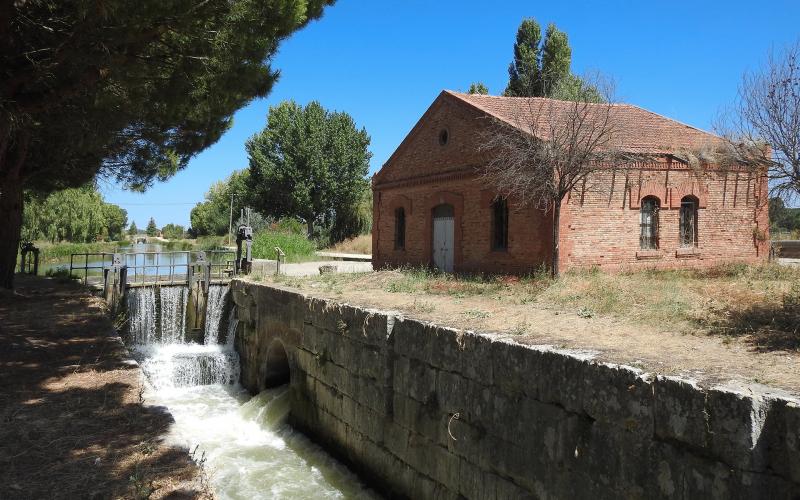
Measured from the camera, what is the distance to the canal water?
330 inches

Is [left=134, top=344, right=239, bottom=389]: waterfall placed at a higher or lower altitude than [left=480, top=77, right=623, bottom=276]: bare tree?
lower

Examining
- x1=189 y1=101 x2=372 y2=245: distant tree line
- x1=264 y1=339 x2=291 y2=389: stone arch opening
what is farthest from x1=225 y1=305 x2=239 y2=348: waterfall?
x1=189 y1=101 x2=372 y2=245: distant tree line

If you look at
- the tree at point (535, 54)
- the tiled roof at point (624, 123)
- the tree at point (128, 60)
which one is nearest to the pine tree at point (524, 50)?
the tree at point (535, 54)

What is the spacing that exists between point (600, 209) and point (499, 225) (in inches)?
105

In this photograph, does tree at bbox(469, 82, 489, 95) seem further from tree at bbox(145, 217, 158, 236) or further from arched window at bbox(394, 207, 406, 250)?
tree at bbox(145, 217, 158, 236)

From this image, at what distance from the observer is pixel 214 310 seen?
16375mm

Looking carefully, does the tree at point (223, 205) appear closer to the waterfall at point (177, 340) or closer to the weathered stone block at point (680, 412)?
Answer: the waterfall at point (177, 340)

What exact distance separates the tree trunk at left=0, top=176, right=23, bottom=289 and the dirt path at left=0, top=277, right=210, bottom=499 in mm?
4914

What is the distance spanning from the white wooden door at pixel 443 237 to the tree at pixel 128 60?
755 centimetres

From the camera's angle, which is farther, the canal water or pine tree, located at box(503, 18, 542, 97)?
pine tree, located at box(503, 18, 542, 97)

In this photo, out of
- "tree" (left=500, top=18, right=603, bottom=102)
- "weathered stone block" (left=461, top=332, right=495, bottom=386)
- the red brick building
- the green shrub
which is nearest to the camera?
"weathered stone block" (left=461, top=332, right=495, bottom=386)

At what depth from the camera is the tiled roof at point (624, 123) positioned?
13.7 metres

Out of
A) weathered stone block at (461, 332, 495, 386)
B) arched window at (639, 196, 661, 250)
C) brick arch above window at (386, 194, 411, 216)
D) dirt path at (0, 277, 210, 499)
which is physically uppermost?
brick arch above window at (386, 194, 411, 216)

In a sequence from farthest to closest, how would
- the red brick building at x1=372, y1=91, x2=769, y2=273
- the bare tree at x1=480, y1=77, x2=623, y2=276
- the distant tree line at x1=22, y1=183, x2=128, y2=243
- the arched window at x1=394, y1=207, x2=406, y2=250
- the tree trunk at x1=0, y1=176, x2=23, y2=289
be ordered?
the distant tree line at x1=22, y1=183, x2=128, y2=243, the arched window at x1=394, y1=207, x2=406, y2=250, the red brick building at x1=372, y1=91, x2=769, y2=273, the tree trunk at x1=0, y1=176, x2=23, y2=289, the bare tree at x1=480, y1=77, x2=623, y2=276
